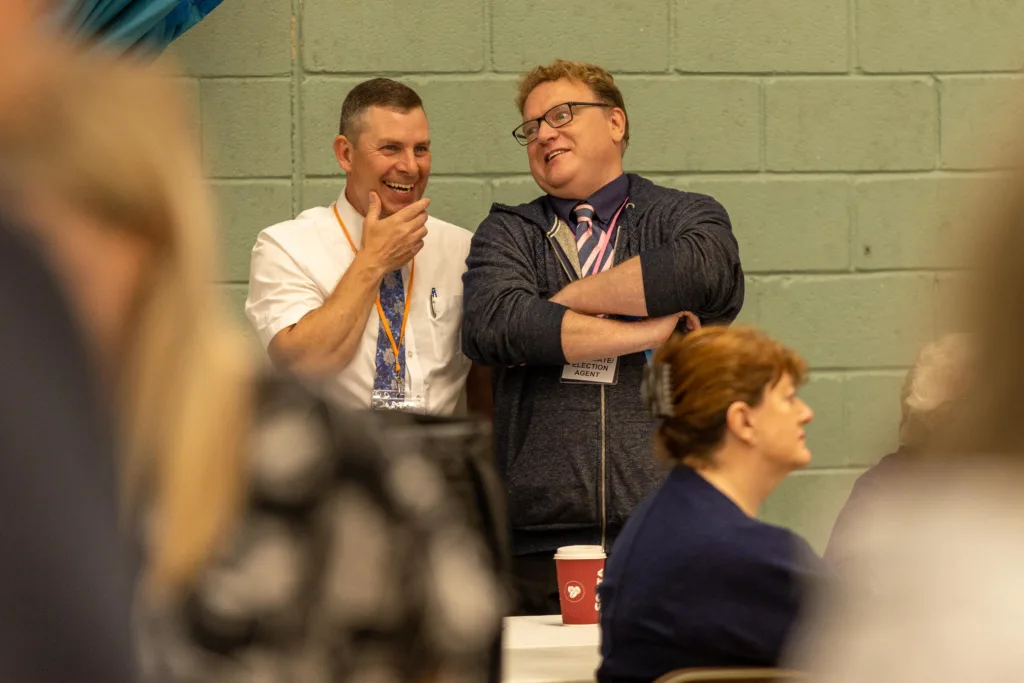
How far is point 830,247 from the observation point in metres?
3.72

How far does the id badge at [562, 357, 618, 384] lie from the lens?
2.93 metres

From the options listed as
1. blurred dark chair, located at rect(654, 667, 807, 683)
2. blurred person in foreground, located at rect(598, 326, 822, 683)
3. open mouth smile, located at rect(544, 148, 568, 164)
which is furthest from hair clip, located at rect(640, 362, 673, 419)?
open mouth smile, located at rect(544, 148, 568, 164)

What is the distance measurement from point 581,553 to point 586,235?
0.92 meters

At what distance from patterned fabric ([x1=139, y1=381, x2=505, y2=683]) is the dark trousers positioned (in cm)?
192

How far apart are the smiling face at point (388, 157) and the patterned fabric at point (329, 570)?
243 cm

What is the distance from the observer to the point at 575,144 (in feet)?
10.3

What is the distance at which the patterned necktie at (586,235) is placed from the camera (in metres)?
3.03

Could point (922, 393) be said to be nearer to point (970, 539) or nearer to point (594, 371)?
point (594, 371)

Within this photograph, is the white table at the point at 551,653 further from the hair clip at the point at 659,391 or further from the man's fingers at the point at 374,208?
the man's fingers at the point at 374,208

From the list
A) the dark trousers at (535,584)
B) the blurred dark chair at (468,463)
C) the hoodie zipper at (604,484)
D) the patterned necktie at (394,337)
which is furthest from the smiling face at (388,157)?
the blurred dark chair at (468,463)

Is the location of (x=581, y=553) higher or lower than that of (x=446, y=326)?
lower

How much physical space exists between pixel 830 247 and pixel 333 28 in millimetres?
1480

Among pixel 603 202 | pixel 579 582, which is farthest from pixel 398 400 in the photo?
pixel 579 582

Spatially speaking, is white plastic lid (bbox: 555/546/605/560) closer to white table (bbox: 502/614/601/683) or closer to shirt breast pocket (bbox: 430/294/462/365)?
white table (bbox: 502/614/601/683)
